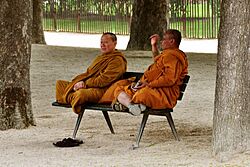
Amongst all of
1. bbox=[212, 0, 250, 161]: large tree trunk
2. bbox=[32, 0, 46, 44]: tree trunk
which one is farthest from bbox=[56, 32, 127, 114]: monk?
bbox=[32, 0, 46, 44]: tree trunk

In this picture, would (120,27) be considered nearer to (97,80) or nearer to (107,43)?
(107,43)

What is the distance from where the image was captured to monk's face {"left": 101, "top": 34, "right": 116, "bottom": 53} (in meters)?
8.40

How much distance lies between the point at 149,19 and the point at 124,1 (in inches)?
418

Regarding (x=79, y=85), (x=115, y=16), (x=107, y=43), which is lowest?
(x=115, y=16)

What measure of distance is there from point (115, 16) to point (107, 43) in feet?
76.1

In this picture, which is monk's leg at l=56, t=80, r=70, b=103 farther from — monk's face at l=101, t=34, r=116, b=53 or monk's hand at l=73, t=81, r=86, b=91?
monk's face at l=101, t=34, r=116, b=53

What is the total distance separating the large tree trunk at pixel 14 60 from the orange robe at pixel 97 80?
929mm

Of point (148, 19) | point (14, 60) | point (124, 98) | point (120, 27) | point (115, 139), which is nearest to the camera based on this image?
point (124, 98)

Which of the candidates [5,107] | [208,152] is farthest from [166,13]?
[208,152]

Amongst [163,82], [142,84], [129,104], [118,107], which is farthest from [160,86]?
[118,107]

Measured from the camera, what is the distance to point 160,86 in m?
7.84

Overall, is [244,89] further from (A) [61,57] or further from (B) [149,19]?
(B) [149,19]

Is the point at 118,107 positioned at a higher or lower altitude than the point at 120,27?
higher

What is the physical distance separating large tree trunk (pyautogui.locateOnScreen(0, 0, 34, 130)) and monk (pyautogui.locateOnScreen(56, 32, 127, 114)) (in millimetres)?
913
